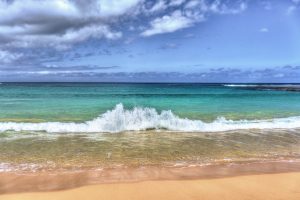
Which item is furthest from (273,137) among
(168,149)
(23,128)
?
(23,128)

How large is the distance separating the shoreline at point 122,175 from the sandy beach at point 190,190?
9.5 inches

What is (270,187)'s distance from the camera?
239 inches

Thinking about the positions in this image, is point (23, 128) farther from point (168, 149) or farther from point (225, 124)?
point (225, 124)

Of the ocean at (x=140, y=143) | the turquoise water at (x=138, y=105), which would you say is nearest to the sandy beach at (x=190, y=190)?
the ocean at (x=140, y=143)

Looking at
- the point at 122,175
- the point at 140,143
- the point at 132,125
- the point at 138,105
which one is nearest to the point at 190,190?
the point at 122,175

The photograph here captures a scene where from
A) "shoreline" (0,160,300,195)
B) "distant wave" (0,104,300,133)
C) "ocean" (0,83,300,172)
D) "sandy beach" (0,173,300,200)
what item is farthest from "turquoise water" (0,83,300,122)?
"sandy beach" (0,173,300,200)

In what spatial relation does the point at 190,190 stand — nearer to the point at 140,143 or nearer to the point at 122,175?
the point at 122,175

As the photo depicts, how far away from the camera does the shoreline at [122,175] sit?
20.1 ft

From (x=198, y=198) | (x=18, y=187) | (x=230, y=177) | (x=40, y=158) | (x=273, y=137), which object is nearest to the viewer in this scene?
(x=198, y=198)

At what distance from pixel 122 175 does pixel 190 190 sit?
1710mm

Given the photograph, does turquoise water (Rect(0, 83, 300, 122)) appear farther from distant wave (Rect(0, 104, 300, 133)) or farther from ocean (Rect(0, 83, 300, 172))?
ocean (Rect(0, 83, 300, 172))

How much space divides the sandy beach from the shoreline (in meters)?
0.24

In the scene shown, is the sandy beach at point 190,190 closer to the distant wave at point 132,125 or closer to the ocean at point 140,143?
the ocean at point 140,143

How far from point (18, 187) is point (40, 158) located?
229 cm
